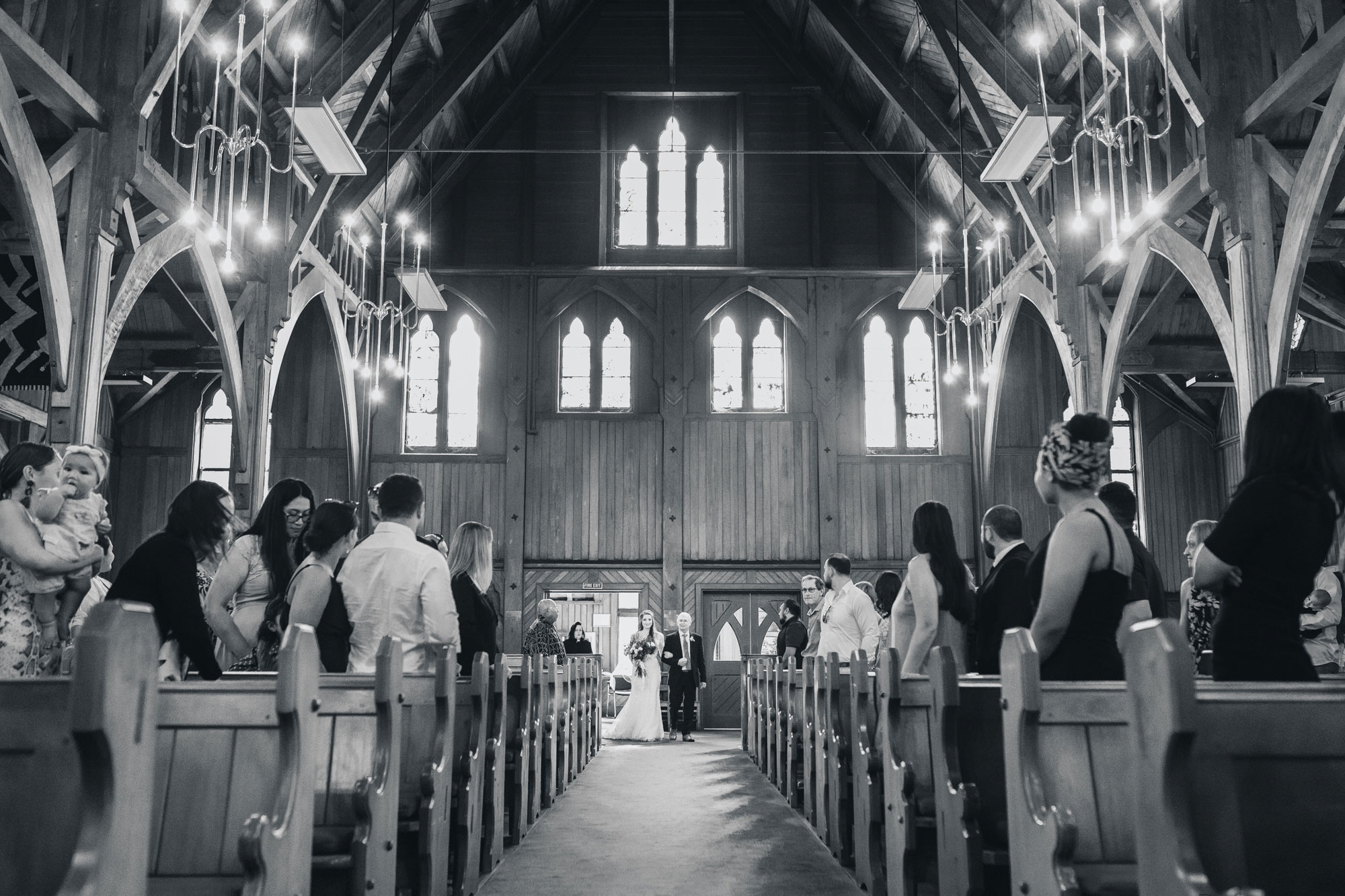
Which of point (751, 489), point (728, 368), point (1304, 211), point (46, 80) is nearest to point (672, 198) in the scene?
point (728, 368)

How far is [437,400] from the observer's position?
1557cm

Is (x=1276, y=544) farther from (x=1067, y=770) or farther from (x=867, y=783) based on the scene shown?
(x=867, y=783)

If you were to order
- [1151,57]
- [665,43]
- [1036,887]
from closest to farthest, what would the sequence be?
[1036,887] < [1151,57] < [665,43]

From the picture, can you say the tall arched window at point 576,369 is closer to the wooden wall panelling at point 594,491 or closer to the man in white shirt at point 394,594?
the wooden wall panelling at point 594,491

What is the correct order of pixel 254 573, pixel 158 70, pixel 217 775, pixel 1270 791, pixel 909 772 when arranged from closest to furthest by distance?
pixel 1270 791 < pixel 217 775 < pixel 909 772 < pixel 254 573 < pixel 158 70

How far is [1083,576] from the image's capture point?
117 inches

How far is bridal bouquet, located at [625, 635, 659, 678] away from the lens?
1235cm

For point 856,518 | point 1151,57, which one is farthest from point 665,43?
point 1151,57

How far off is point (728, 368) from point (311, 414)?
18.0 feet

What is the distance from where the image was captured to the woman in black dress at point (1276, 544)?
8.30 ft

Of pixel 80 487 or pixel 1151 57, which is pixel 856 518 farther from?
pixel 80 487

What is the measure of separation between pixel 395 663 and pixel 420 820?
0.91 meters

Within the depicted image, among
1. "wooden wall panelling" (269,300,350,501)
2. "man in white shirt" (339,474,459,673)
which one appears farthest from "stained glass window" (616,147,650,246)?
"man in white shirt" (339,474,459,673)

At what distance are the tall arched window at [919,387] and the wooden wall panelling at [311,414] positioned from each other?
6818 millimetres
